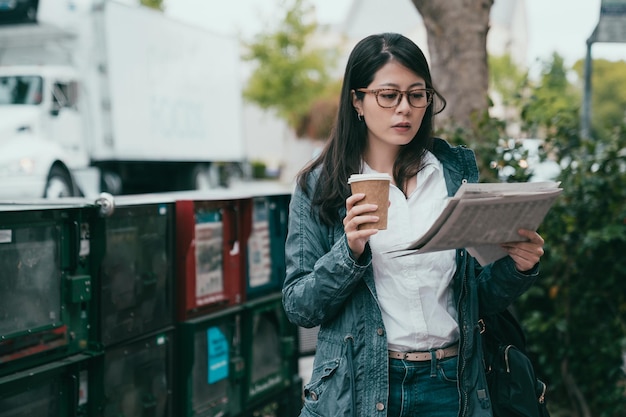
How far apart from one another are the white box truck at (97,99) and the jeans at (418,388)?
362 inches

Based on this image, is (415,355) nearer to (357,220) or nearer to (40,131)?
(357,220)

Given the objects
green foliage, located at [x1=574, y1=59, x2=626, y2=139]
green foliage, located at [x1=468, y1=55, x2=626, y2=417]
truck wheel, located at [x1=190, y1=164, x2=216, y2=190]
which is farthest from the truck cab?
green foliage, located at [x1=574, y1=59, x2=626, y2=139]

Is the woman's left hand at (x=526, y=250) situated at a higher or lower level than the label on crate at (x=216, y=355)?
higher

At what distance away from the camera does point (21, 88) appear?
12.4 meters

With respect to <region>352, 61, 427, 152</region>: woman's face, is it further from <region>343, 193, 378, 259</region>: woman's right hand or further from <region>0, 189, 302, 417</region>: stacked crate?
<region>0, 189, 302, 417</region>: stacked crate

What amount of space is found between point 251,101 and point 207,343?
31.8 metres

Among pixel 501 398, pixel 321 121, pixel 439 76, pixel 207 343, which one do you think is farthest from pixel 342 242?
pixel 321 121

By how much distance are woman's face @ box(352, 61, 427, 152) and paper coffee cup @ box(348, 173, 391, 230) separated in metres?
0.34

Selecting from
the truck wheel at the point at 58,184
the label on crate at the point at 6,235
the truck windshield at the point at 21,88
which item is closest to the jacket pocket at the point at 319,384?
the label on crate at the point at 6,235

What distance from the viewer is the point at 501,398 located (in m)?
2.45

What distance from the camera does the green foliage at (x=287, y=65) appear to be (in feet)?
107

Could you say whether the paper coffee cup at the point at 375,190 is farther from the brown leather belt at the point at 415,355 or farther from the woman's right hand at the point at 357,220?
the brown leather belt at the point at 415,355

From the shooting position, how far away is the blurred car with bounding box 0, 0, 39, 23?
1205 centimetres

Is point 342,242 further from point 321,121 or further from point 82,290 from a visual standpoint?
point 321,121
